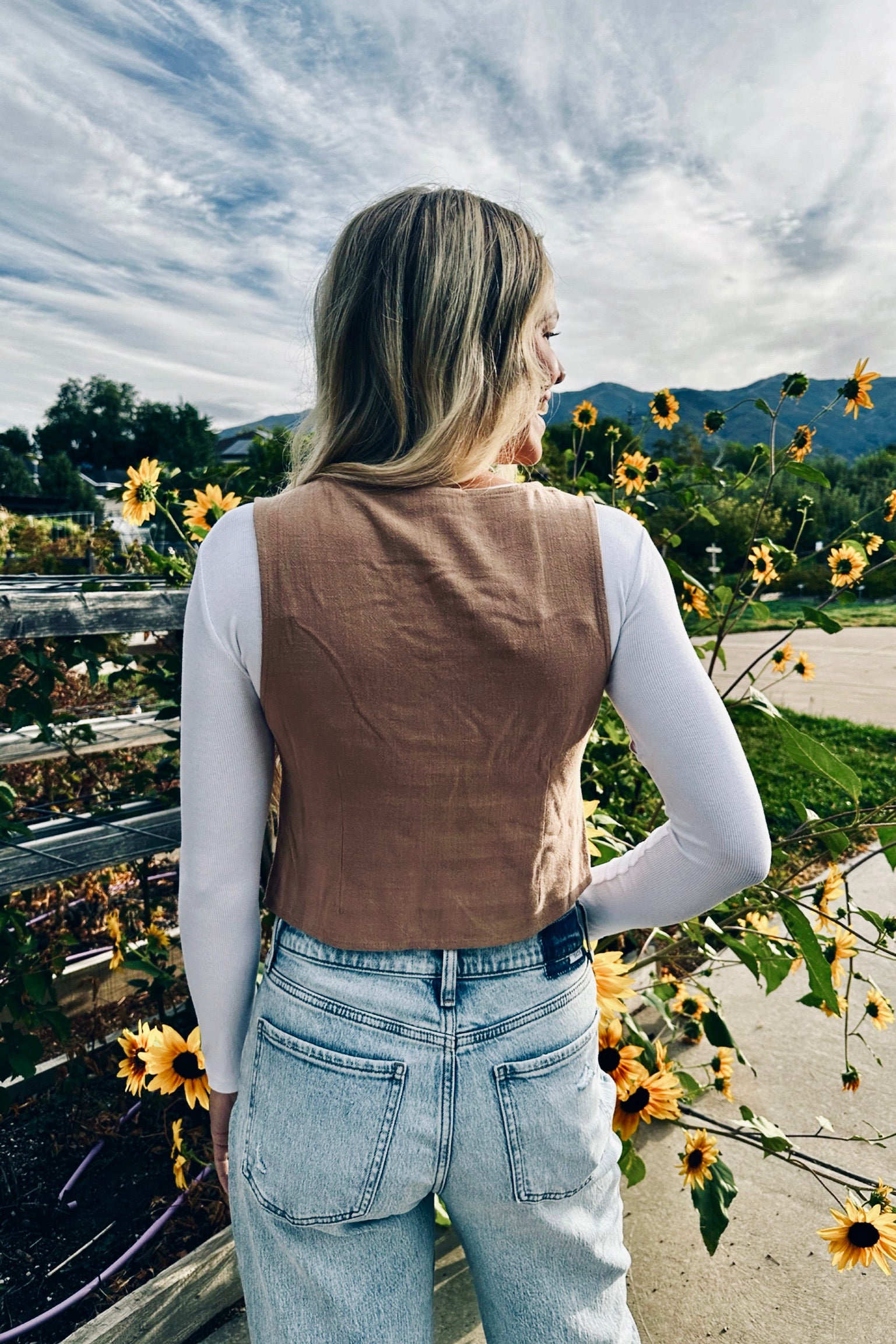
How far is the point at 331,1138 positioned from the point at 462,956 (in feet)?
0.68

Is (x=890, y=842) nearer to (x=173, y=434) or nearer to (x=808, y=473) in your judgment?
(x=808, y=473)

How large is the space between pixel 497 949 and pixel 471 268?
71cm

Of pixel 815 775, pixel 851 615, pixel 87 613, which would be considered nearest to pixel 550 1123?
pixel 87 613

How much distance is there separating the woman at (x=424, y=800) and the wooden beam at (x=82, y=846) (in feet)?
2.96

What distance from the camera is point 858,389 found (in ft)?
7.57

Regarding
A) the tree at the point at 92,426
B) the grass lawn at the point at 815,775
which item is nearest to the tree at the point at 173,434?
the tree at the point at 92,426

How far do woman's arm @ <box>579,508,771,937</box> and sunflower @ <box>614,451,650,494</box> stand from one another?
1.74 meters

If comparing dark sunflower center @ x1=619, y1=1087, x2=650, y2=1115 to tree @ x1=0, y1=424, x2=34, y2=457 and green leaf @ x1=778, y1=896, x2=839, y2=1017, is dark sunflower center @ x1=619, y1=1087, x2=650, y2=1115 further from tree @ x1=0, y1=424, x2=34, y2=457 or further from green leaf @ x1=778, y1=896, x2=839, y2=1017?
tree @ x1=0, y1=424, x2=34, y2=457

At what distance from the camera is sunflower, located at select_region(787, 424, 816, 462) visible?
2.22m

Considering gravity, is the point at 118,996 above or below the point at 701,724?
below

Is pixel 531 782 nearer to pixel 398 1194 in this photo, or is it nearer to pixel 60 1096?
pixel 398 1194

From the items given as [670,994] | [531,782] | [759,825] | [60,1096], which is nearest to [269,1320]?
[531,782]

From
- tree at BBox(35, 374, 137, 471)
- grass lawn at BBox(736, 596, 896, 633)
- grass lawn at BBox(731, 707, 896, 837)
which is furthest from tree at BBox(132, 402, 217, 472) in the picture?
grass lawn at BBox(731, 707, 896, 837)

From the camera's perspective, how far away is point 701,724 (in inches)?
31.5
